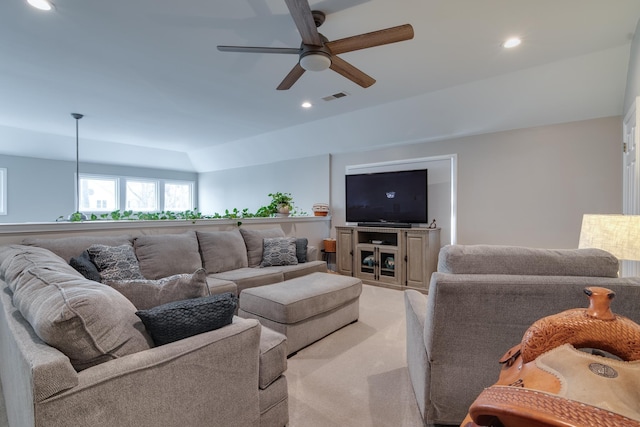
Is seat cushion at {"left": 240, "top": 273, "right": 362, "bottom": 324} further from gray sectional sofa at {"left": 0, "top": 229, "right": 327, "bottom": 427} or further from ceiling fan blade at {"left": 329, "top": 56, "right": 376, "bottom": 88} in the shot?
ceiling fan blade at {"left": 329, "top": 56, "right": 376, "bottom": 88}

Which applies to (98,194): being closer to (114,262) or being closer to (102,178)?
(102,178)

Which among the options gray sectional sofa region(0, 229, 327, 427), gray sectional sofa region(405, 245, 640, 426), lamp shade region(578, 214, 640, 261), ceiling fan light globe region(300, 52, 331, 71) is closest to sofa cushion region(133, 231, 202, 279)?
gray sectional sofa region(0, 229, 327, 427)

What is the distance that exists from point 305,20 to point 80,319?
1.80 meters

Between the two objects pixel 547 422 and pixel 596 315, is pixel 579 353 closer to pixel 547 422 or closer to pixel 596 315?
pixel 596 315

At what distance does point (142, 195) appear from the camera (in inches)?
290

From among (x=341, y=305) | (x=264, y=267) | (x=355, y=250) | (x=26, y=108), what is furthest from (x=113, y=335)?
(x=26, y=108)

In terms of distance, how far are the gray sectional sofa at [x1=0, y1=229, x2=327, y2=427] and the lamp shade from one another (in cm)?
186

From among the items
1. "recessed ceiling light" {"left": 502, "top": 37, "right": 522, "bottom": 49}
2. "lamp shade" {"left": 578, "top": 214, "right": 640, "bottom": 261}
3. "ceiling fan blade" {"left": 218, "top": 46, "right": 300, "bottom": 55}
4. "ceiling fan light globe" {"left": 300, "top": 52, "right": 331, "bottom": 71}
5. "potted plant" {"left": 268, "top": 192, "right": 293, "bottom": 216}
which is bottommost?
"lamp shade" {"left": 578, "top": 214, "right": 640, "bottom": 261}

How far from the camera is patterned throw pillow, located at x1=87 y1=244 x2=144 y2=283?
241cm

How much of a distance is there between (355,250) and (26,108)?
5.29 meters

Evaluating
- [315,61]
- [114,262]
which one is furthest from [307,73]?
[114,262]

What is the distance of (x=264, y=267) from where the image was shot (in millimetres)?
3590

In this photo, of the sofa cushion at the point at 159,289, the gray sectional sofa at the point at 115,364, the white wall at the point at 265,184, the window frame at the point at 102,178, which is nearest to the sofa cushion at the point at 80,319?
the gray sectional sofa at the point at 115,364

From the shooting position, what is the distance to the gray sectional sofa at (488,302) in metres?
1.24
